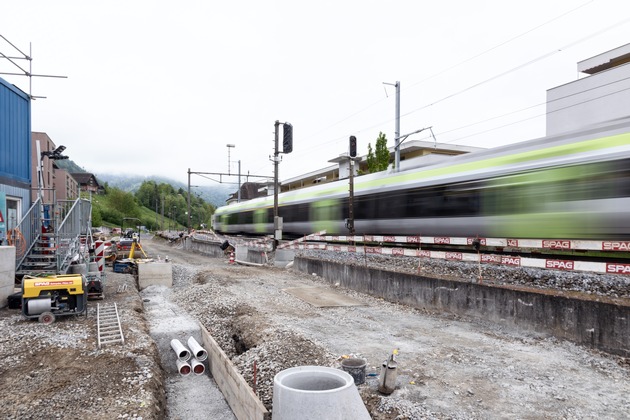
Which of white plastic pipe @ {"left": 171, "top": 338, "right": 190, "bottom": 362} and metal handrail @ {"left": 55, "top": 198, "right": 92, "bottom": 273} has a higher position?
Result: metal handrail @ {"left": 55, "top": 198, "right": 92, "bottom": 273}

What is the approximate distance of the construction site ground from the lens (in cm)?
512

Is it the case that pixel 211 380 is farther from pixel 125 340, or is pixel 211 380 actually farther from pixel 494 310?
pixel 494 310

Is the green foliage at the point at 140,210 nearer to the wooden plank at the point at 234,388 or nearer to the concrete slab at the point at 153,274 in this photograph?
the concrete slab at the point at 153,274

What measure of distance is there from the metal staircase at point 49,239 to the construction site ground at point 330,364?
1825mm

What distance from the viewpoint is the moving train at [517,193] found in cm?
905

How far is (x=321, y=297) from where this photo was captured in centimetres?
1204

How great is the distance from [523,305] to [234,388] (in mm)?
5783

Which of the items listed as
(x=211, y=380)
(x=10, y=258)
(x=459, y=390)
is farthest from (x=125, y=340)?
(x=459, y=390)

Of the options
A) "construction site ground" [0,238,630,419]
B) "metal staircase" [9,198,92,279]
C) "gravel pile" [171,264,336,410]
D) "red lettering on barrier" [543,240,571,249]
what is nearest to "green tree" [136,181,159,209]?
"metal staircase" [9,198,92,279]

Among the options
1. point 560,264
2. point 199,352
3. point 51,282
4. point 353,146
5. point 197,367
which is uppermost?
point 353,146

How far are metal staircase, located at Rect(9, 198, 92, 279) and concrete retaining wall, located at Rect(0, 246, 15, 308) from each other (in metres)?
0.73

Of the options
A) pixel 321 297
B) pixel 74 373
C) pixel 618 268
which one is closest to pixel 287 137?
pixel 321 297

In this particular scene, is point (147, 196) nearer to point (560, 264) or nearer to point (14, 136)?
point (14, 136)

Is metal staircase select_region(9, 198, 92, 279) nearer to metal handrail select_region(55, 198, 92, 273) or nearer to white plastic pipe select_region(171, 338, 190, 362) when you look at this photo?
metal handrail select_region(55, 198, 92, 273)
